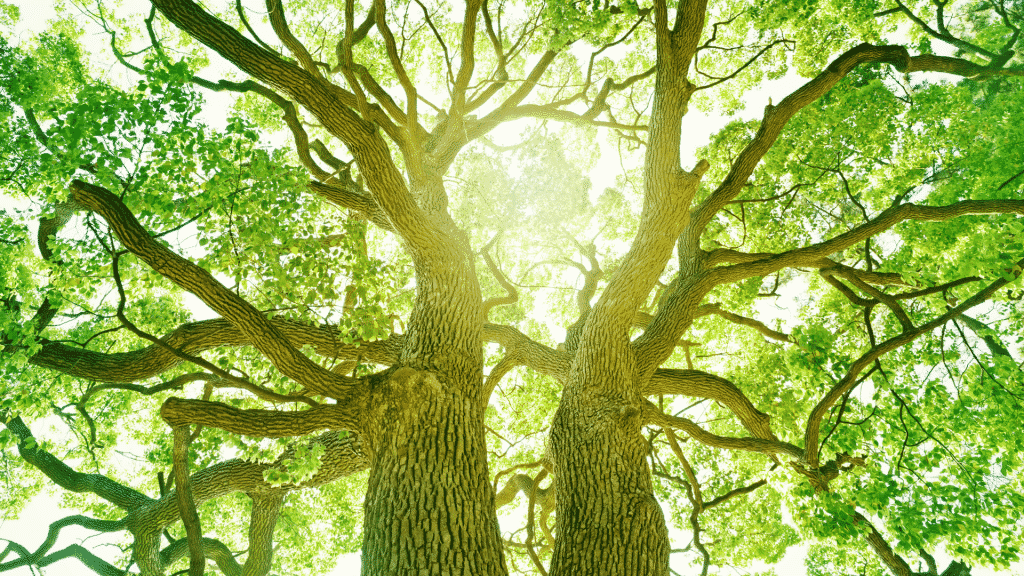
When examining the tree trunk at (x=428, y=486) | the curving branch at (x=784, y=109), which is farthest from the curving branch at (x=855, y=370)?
the tree trunk at (x=428, y=486)

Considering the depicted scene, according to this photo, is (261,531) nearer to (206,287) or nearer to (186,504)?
(186,504)

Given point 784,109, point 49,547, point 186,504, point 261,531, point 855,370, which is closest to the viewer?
point 186,504

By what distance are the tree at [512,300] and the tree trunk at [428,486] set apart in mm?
23

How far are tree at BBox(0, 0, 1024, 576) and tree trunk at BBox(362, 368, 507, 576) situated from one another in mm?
23

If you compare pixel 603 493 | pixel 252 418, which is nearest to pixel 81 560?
pixel 252 418

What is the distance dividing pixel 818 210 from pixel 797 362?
4462 mm

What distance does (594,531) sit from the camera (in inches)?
144

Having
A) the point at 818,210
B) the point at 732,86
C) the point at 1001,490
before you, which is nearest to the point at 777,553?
the point at 1001,490

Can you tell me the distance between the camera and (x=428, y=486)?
334 centimetres

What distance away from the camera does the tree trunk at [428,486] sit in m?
3.03

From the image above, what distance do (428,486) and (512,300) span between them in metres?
5.11

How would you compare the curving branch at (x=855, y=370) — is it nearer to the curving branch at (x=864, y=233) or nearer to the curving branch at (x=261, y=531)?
the curving branch at (x=864, y=233)

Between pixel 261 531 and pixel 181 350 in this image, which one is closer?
pixel 181 350

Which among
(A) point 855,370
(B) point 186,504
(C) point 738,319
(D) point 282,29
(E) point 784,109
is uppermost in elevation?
(D) point 282,29
